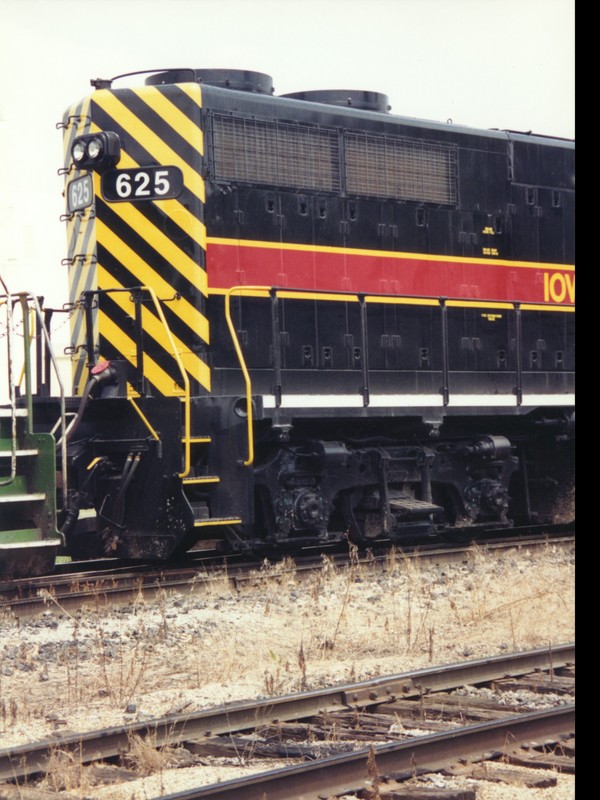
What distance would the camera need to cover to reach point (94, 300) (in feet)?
29.8

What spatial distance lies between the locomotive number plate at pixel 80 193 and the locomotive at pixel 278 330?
24mm

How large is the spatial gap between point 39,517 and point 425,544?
14.7 ft

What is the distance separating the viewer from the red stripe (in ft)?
29.8

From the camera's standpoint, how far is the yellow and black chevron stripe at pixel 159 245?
8844 millimetres

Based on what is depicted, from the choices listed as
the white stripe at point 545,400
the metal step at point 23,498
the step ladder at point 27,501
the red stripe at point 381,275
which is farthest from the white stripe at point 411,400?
the metal step at point 23,498

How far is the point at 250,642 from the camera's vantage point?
6562 millimetres

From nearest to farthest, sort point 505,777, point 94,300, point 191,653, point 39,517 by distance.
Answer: point 505,777
point 191,653
point 39,517
point 94,300

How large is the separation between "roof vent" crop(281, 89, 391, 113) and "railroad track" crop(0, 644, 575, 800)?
5.87 metres

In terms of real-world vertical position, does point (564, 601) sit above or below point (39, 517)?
below

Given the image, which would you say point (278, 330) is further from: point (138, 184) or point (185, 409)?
point (138, 184)

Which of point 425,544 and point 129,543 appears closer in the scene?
point 129,543

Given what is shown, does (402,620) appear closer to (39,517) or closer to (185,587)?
(185,587)

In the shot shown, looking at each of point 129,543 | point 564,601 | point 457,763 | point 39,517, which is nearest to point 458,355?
point 564,601

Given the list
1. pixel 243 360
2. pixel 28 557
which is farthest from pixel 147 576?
pixel 243 360
